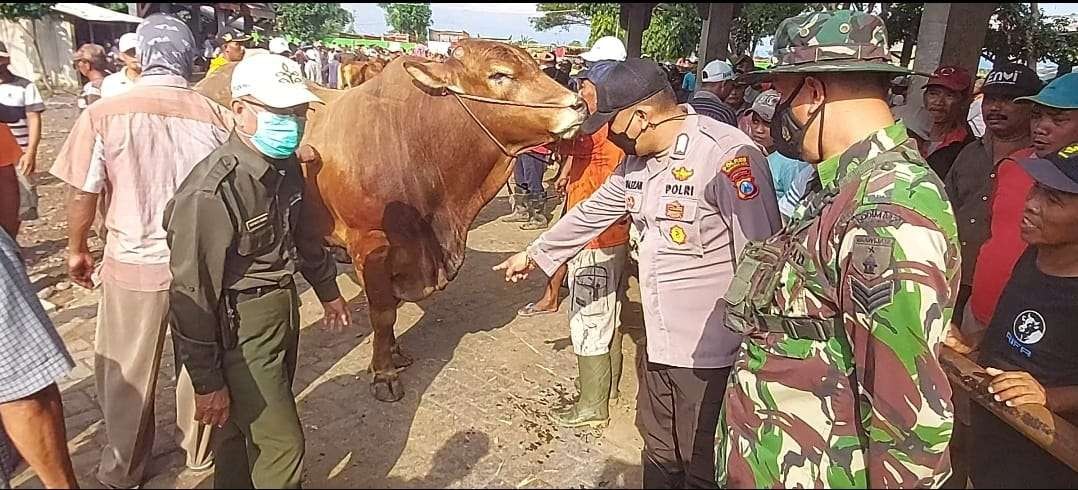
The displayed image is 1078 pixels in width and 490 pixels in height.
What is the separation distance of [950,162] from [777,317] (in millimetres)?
3285

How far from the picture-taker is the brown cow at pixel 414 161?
3463mm

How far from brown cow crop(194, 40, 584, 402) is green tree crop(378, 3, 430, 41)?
0.65 feet

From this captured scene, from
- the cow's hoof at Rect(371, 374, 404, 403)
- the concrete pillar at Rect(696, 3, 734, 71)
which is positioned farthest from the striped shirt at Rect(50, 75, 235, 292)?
the concrete pillar at Rect(696, 3, 734, 71)

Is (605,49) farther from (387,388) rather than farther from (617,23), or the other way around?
(387,388)

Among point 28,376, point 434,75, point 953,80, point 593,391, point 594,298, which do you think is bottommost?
point 593,391

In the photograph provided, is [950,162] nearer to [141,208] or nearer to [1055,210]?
[1055,210]

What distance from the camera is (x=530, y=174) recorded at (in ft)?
14.9

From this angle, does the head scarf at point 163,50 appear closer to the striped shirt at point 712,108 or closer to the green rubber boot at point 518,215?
the green rubber boot at point 518,215

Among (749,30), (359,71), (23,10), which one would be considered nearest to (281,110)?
(359,71)

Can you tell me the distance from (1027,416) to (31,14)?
74.5 feet

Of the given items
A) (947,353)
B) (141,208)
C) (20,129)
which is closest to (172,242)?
(141,208)

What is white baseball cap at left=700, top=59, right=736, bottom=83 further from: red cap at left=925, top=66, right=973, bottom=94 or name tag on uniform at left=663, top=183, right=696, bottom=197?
name tag on uniform at left=663, top=183, right=696, bottom=197

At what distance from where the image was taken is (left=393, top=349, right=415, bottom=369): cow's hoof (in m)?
4.26

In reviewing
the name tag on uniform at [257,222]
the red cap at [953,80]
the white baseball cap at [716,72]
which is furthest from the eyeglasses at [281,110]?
the white baseball cap at [716,72]
